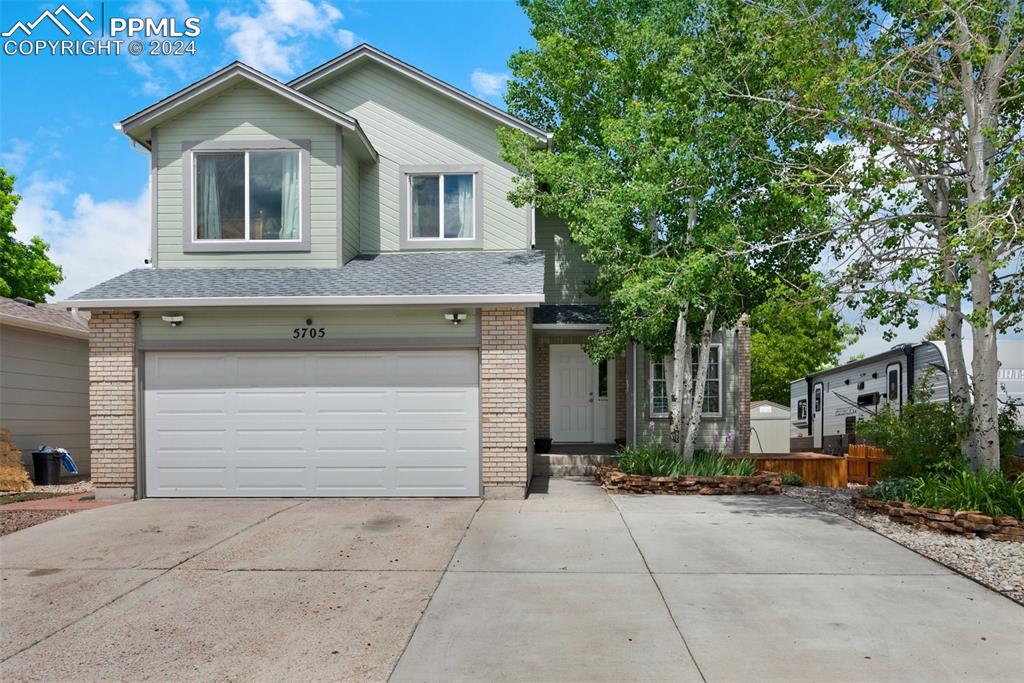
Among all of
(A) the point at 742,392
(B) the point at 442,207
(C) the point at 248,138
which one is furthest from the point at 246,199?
(A) the point at 742,392

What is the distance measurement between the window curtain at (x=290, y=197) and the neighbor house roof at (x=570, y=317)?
5315 mm

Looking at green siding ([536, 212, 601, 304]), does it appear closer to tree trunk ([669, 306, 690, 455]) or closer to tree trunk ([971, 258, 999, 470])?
tree trunk ([669, 306, 690, 455])

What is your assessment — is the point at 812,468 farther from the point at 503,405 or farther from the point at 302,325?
the point at 302,325

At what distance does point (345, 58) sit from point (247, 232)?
4166 mm

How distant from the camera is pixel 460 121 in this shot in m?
14.5

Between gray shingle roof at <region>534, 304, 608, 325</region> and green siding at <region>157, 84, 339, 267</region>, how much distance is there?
16.0 ft

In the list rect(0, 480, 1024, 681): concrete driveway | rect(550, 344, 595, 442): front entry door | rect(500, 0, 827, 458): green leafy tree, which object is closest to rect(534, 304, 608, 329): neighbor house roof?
rect(500, 0, 827, 458): green leafy tree

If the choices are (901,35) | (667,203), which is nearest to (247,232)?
(667,203)

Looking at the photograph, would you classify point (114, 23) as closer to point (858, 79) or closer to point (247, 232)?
point (247, 232)

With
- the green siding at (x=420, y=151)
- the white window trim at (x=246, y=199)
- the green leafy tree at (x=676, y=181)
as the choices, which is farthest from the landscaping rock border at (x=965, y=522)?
the white window trim at (x=246, y=199)

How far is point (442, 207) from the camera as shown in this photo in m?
14.5

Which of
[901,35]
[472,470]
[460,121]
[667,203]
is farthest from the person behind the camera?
[460,121]

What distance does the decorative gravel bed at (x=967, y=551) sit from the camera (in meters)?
7.24

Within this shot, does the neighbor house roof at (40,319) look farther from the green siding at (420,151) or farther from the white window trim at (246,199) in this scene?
the green siding at (420,151)
